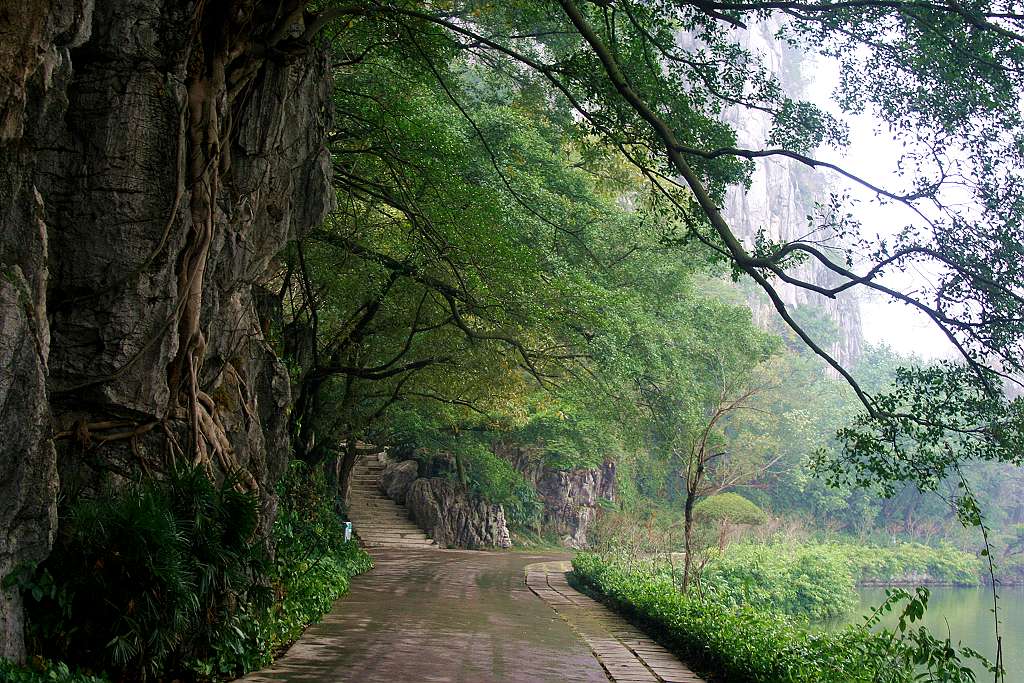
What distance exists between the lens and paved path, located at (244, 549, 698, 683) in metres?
7.32

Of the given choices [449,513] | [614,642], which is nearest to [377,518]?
[449,513]

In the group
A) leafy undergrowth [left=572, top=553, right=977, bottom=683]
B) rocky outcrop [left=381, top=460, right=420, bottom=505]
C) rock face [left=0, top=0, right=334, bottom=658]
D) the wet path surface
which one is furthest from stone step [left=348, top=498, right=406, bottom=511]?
rock face [left=0, top=0, right=334, bottom=658]

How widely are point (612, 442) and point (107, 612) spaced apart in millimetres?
22355

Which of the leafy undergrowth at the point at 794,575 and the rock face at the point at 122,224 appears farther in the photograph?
the leafy undergrowth at the point at 794,575

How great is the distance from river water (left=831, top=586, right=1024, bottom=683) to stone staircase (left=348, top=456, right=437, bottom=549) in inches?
447

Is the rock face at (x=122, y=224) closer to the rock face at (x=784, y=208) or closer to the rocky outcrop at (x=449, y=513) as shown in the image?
the rocky outcrop at (x=449, y=513)

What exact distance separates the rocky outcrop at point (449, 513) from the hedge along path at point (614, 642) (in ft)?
36.7

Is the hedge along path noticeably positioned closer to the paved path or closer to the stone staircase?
the paved path

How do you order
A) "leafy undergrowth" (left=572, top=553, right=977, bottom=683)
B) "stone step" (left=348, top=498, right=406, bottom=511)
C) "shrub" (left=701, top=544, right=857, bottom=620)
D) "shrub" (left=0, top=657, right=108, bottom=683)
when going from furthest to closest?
"stone step" (left=348, top=498, right=406, bottom=511)
"shrub" (left=701, top=544, right=857, bottom=620)
"leafy undergrowth" (left=572, top=553, right=977, bottom=683)
"shrub" (left=0, top=657, right=108, bottom=683)

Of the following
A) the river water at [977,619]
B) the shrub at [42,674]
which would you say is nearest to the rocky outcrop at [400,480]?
the river water at [977,619]

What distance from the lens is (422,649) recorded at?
332 inches

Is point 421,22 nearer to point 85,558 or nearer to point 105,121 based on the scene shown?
point 105,121

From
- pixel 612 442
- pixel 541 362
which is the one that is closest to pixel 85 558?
pixel 541 362

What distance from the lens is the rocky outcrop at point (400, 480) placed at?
95.1 feet
